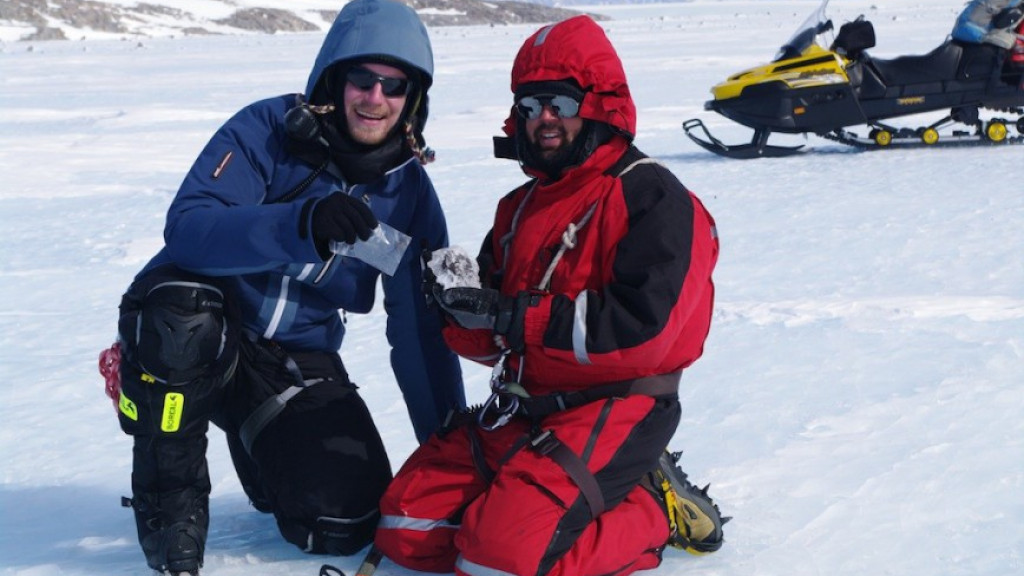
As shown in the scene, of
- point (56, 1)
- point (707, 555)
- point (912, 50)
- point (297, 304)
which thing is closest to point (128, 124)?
point (297, 304)

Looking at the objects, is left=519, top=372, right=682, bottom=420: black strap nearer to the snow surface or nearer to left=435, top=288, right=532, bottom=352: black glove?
left=435, top=288, right=532, bottom=352: black glove

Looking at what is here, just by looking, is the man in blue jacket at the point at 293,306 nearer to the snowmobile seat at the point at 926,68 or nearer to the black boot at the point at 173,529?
the black boot at the point at 173,529

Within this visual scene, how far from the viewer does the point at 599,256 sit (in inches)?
82.4

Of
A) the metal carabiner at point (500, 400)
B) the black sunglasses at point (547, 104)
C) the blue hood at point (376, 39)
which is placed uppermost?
the blue hood at point (376, 39)

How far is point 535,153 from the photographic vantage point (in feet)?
7.27

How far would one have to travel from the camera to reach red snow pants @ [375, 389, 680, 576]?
1.95 m

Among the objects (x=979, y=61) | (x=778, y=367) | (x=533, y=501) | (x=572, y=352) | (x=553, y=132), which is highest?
(x=553, y=132)

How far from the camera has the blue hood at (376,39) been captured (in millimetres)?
2332

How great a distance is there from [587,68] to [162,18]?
187 ft

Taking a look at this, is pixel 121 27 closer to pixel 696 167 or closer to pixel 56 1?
pixel 56 1

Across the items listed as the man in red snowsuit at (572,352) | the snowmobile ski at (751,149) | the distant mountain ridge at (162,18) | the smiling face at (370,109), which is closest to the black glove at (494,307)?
the man in red snowsuit at (572,352)

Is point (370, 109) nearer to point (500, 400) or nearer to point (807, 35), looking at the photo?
point (500, 400)

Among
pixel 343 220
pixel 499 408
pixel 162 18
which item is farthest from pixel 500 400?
pixel 162 18

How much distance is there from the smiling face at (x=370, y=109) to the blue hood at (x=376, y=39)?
0.03m
